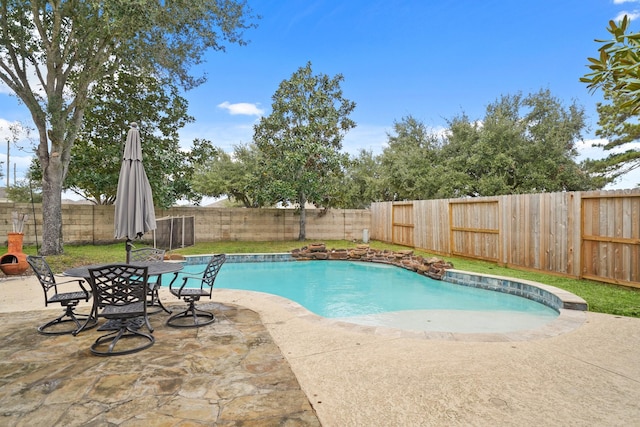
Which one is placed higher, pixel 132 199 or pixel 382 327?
pixel 132 199

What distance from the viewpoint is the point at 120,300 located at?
11.2ft

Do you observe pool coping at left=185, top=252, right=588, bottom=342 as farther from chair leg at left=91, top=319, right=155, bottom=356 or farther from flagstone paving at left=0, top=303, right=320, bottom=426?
chair leg at left=91, top=319, right=155, bottom=356

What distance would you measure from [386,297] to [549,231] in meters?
3.66

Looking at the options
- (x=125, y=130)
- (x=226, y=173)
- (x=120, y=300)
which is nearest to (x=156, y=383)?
(x=120, y=300)

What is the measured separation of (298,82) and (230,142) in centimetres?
892

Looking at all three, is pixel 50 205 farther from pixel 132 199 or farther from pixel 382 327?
pixel 382 327

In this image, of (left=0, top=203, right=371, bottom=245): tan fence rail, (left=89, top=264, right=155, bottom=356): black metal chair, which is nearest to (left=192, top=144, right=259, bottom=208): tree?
(left=0, top=203, right=371, bottom=245): tan fence rail

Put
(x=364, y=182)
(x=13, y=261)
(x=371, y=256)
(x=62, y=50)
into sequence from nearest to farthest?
1. (x=13, y=261)
2. (x=62, y=50)
3. (x=371, y=256)
4. (x=364, y=182)

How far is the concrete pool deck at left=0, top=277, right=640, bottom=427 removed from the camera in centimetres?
223

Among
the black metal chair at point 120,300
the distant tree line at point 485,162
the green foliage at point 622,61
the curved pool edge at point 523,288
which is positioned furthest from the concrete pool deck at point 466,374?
the distant tree line at point 485,162

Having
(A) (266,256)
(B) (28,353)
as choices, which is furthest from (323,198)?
(B) (28,353)

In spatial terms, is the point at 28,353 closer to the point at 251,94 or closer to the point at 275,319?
the point at 275,319

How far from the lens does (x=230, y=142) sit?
2183 cm

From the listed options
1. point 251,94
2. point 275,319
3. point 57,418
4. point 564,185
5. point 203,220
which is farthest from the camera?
point 251,94
